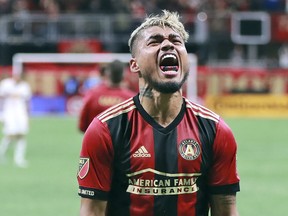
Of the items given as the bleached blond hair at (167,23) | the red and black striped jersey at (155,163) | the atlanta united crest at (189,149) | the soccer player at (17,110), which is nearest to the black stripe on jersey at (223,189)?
the red and black striped jersey at (155,163)

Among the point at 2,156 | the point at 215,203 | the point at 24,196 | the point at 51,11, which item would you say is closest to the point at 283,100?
the point at 51,11

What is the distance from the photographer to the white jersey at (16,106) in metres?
18.8

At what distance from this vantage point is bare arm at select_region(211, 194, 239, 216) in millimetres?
5172

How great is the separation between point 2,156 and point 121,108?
15.2 m

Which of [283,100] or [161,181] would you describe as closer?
[161,181]

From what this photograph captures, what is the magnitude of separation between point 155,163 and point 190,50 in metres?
29.9

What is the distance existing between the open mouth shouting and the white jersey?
46.2ft

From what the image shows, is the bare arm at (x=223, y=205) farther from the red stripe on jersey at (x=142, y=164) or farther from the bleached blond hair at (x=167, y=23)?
the bleached blond hair at (x=167, y=23)

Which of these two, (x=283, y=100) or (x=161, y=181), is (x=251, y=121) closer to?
(x=283, y=100)

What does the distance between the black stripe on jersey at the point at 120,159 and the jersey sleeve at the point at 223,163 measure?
0.46 meters

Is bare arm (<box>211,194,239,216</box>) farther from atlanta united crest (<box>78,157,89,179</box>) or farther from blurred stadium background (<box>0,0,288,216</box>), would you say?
blurred stadium background (<box>0,0,288,216</box>)

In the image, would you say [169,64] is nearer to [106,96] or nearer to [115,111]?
[115,111]

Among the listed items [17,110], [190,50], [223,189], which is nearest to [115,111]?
[223,189]

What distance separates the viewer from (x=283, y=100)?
1249 inches
